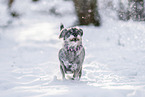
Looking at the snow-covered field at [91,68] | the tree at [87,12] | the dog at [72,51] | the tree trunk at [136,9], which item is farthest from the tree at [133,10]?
the dog at [72,51]

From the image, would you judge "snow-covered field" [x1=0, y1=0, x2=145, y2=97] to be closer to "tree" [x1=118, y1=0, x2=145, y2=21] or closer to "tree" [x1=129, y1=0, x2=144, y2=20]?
"tree" [x1=118, y1=0, x2=145, y2=21]

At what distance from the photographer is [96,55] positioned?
6.79m

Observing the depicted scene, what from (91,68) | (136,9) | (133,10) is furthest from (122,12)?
(91,68)

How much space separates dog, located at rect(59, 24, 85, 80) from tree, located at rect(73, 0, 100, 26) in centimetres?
770

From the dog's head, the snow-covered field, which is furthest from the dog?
the snow-covered field

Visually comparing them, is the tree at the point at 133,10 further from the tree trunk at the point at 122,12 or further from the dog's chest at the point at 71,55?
the dog's chest at the point at 71,55

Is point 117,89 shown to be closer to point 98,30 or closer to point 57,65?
point 57,65

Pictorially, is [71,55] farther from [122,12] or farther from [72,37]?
[122,12]

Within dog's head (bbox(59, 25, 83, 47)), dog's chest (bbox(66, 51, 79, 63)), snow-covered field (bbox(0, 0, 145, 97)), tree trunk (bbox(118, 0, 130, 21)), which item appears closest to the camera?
snow-covered field (bbox(0, 0, 145, 97))

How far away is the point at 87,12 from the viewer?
11617mm

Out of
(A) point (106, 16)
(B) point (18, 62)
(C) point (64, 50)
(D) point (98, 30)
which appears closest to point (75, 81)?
(C) point (64, 50)

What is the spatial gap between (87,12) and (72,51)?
26.9 ft

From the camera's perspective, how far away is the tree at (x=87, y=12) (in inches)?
443

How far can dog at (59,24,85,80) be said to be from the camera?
367 cm
